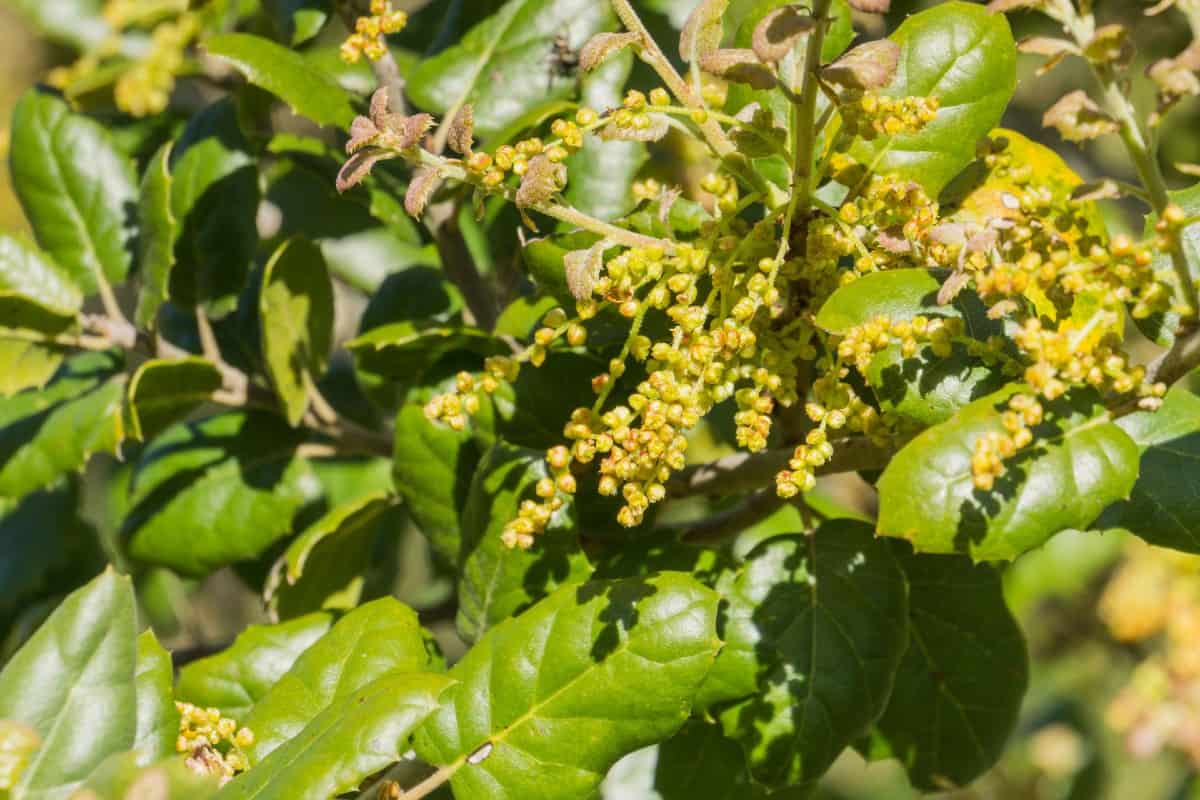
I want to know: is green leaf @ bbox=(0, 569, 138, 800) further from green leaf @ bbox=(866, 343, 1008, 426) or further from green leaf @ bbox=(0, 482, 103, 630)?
green leaf @ bbox=(0, 482, 103, 630)

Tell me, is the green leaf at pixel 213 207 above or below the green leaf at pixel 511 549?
above

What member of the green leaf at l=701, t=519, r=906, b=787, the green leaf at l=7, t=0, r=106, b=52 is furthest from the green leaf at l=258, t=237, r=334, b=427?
the green leaf at l=7, t=0, r=106, b=52

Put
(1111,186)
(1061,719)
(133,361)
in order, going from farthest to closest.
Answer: (1061,719)
(133,361)
(1111,186)

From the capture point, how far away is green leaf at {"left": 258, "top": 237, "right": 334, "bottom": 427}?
160 centimetres

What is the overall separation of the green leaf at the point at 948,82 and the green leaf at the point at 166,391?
0.84m

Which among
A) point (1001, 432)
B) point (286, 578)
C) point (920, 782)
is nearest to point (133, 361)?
point (286, 578)

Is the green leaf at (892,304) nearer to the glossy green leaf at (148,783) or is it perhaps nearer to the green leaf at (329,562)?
the glossy green leaf at (148,783)

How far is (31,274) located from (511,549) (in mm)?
757

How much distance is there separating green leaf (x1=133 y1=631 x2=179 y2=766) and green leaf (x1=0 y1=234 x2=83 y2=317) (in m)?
0.55

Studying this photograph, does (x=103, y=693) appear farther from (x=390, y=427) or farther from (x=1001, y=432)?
(x=390, y=427)

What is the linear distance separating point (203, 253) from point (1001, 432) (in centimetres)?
120

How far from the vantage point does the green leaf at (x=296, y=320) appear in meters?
1.60

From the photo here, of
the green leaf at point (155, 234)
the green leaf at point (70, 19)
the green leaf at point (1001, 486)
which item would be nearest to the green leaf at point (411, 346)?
the green leaf at point (155, 234)

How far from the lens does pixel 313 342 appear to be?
5.57 feet
